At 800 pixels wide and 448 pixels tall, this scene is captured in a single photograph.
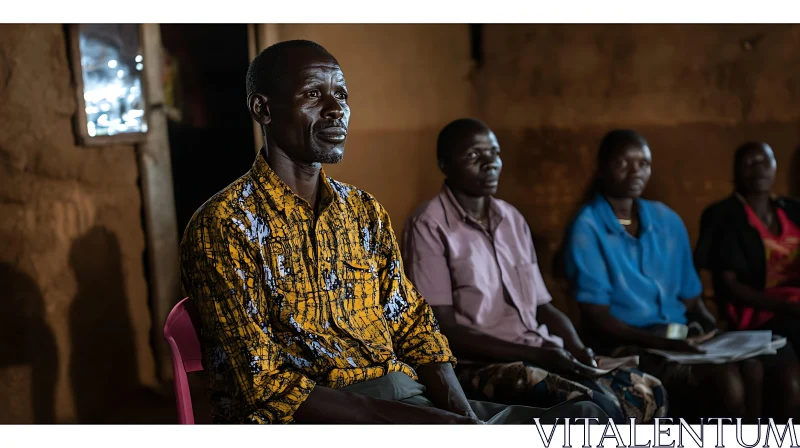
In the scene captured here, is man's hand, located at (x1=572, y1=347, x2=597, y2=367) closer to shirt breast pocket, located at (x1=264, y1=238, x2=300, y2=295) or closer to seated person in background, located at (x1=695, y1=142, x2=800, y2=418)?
seated person in background, located at (x1=695, y1=142, x2=800, y2=418)

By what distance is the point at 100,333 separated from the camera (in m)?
3.53

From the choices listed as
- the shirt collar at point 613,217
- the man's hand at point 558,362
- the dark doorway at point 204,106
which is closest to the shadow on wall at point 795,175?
the shirt collar at point 613,217

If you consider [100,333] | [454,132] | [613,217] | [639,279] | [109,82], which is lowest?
[100,333]

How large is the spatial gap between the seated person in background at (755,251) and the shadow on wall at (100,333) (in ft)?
8.67

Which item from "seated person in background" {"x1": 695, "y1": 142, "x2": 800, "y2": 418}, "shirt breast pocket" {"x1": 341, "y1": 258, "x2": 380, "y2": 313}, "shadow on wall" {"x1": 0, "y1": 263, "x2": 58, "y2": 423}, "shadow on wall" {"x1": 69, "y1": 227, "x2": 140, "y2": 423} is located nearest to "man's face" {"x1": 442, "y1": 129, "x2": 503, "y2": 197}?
"shirt breast pocket" {"x1": 341, "y1": 258, "x2": 380, "y2": 313}

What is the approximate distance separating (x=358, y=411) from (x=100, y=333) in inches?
79.1

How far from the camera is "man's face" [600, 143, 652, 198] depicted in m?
3.31

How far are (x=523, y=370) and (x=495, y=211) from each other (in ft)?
2.25

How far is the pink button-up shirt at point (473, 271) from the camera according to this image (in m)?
2.79

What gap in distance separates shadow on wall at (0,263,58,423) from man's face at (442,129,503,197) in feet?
6.06

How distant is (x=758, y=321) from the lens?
344 cm

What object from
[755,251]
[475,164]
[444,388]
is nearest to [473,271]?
[475,164]

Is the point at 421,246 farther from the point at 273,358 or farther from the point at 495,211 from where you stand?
the point at 273,358

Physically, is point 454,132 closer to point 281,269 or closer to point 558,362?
point 558,362
